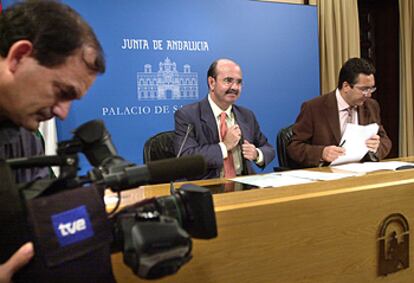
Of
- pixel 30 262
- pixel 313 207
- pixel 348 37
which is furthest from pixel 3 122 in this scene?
pixel 348 37

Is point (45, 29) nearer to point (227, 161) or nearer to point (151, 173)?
point (151, 173)

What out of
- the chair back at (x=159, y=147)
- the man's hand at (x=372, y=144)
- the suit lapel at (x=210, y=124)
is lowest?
the man's hand at (x=372, y=144)

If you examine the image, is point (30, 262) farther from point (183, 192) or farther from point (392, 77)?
point (392, 77)

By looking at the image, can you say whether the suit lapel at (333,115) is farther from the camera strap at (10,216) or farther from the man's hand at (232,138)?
the camera strap at (10,216)

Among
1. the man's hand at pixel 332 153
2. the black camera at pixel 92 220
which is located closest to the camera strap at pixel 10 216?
the black camera at pixel 92 220

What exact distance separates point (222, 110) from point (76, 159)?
1766mm

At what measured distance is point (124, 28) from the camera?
9.37ft

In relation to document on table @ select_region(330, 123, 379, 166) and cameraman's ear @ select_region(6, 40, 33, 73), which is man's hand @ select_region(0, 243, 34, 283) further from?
document on table @ select_region(330, 123, 379, 166)

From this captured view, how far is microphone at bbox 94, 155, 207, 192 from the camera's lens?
0.62 metres

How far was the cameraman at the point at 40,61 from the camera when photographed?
0.72 metres

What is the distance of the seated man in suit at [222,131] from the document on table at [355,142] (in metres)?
0.39

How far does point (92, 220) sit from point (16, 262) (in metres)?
0.11

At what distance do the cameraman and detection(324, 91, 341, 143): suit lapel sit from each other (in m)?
2.00

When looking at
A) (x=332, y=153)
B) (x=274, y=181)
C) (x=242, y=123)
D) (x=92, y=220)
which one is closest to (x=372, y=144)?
(x=332, y=153)
